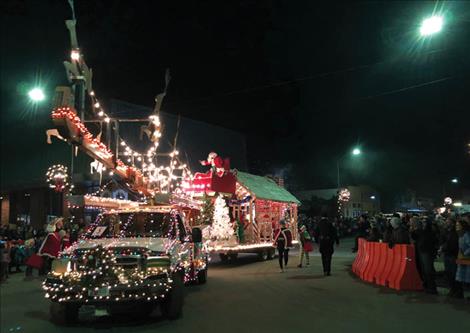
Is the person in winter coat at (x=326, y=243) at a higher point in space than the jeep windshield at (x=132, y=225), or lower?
lower

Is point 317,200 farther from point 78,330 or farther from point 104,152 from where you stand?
point 78,330

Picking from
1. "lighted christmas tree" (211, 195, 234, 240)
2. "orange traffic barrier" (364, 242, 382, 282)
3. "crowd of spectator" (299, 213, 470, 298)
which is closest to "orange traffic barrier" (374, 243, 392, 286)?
"orange traffic barrier" (364, 242, 382, 282)

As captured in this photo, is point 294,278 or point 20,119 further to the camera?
point 20,119

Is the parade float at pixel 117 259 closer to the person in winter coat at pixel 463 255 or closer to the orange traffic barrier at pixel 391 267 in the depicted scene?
the orange traffic barrier at pixel 391 267

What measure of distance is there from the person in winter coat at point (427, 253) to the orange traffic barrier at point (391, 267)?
0.21m

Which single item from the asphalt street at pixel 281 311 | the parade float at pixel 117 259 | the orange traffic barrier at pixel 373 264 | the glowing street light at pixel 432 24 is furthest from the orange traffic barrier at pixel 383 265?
the glowing street light at pixel 432 24

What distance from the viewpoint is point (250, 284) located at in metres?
12.7

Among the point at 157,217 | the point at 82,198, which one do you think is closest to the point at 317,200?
the point at 82,198

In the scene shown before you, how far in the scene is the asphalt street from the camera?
7457mm

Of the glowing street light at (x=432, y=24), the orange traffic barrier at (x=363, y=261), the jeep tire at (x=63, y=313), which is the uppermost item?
the glowing street light at (x=432, y=24)

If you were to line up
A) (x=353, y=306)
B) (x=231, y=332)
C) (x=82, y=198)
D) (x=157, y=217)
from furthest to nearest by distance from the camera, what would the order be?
(x=82, y=198)
(x=157, y=217)
(x=353, y=306)
(x=231, y=332)

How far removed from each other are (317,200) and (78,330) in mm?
49163

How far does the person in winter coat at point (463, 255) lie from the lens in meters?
9.59

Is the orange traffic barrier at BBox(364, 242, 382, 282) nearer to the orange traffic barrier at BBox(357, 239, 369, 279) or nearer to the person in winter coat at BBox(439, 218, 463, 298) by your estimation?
the orange traffic barrier at BBox(357, 239, 369, 279)
